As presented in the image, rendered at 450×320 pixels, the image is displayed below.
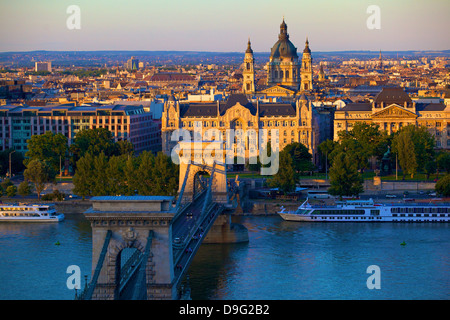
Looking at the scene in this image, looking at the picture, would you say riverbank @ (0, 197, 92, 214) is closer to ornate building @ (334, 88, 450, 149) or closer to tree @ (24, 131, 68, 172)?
tree @ (24, 131, 68, 172)

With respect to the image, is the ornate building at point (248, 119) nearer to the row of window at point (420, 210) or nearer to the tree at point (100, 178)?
the tree at point (100, 178)

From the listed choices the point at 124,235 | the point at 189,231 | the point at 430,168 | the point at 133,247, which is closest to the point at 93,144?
the point at 430,168

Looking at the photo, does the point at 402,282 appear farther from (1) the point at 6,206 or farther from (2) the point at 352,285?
(1) the point at 6,206

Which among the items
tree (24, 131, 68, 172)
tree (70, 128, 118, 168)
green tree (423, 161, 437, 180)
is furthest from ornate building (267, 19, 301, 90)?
green tree (423, 161, 437, 180)

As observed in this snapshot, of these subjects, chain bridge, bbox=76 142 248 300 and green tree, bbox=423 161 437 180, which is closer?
chain bridge, bbox=76 142 248 300

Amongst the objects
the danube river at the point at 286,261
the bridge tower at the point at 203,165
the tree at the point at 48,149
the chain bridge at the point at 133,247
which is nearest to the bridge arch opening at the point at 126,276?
Answer: the chain bridge at the point at 133,247
